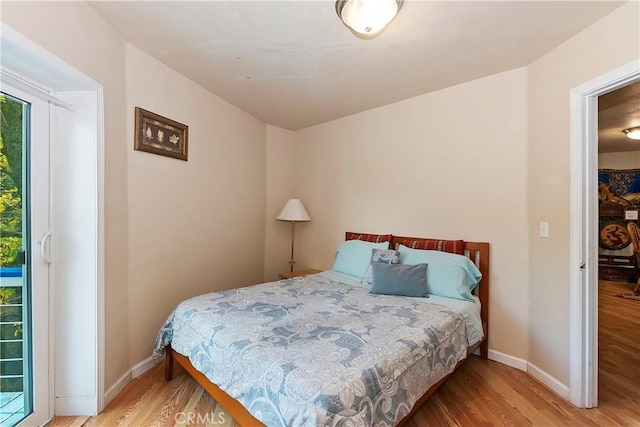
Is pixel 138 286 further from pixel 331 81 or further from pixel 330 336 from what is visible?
pixel 331 81

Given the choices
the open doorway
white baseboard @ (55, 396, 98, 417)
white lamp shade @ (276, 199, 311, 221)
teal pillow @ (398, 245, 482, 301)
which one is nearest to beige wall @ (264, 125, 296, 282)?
white lamp shade @ (276, 199, 311, 221)

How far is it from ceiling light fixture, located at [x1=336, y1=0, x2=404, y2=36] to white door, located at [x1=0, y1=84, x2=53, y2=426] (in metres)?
1.74

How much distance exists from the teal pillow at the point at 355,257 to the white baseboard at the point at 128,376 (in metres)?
1.77

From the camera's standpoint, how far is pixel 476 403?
1823 millimetres

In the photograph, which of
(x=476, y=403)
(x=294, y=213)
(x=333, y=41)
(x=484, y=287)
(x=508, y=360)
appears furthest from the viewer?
(x=294, y=213)

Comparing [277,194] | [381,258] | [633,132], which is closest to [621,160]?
[633,132]

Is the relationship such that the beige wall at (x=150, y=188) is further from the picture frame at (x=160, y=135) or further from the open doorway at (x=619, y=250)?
the open doorway at (x=619, y=250)

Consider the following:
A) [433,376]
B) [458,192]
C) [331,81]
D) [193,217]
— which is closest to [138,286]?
[193,217]

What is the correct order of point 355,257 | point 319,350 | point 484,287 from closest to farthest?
1. point 319,350
2. point 484,287
3. point 355,257

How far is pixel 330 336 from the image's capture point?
1.48 meters

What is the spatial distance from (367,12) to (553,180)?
172cm

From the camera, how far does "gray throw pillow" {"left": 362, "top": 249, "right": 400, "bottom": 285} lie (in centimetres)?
253

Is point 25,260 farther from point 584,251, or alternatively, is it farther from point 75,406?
point 584,251

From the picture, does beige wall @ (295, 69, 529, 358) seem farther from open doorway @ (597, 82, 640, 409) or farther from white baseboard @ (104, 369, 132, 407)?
white baseboard @ (104, 369, 132, 407)
